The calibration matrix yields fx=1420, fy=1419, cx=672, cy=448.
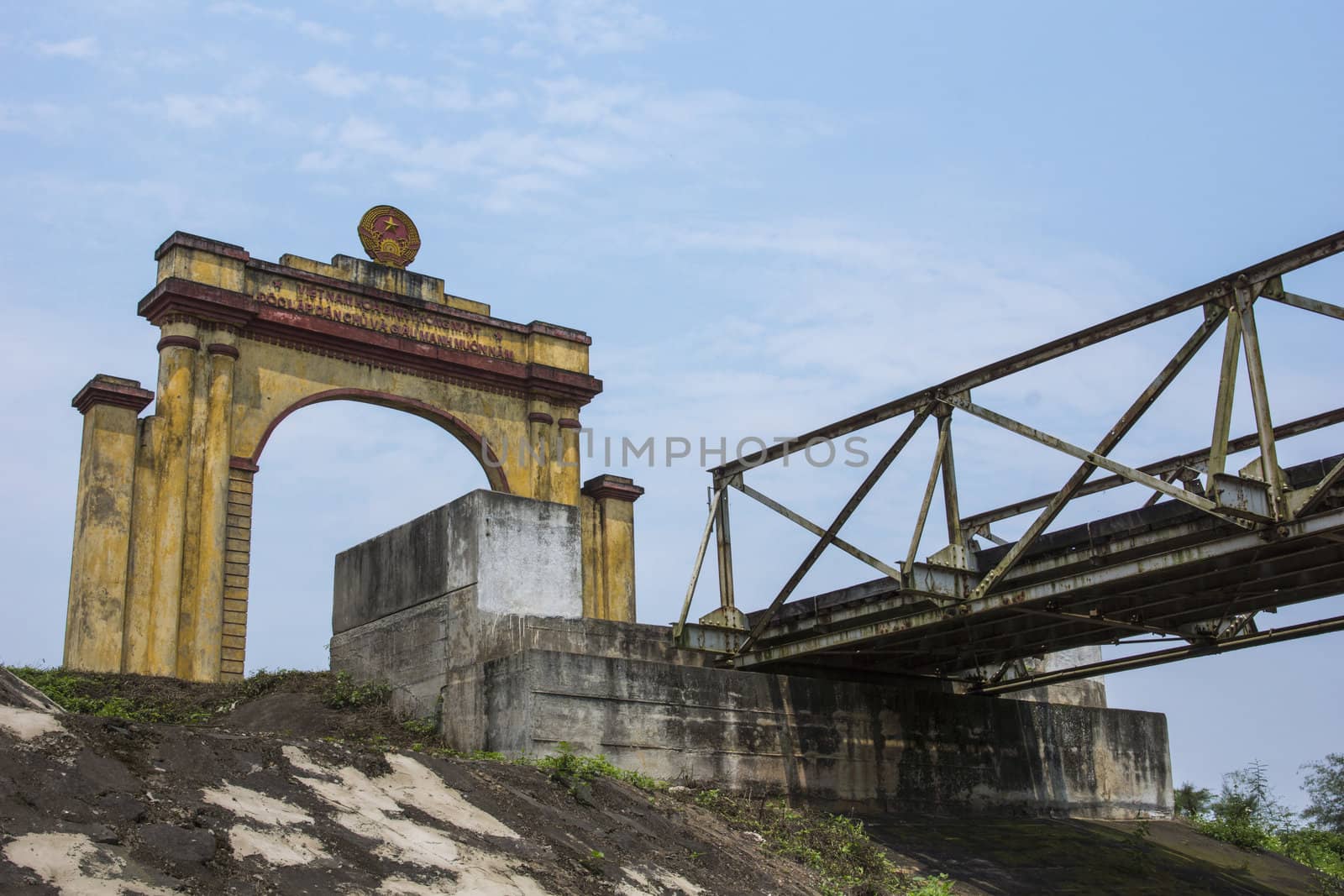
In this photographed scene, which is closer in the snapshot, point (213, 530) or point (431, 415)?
point (213, 530)

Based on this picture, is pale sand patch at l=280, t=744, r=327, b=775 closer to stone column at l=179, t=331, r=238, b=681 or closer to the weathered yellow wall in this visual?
the weathered yellow wall

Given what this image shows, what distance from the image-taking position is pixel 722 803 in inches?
499

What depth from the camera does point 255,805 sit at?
336 inches

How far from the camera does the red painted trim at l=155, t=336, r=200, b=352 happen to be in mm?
22531

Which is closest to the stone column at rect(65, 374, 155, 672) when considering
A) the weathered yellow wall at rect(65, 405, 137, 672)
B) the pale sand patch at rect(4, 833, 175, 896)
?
the weathered yellow wall at rect(65, 405, 137, 672)

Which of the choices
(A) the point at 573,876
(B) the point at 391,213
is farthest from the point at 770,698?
(B) the point at 391,213

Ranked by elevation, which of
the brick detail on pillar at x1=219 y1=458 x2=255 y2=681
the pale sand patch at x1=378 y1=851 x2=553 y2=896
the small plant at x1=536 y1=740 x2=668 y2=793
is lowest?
the pale sand patch at x1=378 y1=851 x2=553 y2=896

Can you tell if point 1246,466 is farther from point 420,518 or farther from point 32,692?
point 32,692

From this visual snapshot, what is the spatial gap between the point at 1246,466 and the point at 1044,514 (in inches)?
64.0

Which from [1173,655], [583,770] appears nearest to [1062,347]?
[1173,655]

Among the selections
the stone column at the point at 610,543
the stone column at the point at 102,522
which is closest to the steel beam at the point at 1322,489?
the stone column at the point at 102,522

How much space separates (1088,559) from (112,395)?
15.5m

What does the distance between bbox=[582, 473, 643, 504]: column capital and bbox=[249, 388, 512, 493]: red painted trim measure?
1962 mm

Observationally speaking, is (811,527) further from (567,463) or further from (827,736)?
(567,463)
